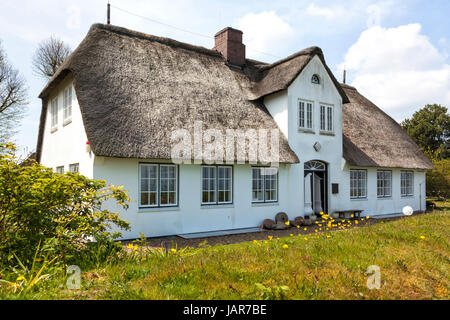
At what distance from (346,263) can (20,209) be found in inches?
187

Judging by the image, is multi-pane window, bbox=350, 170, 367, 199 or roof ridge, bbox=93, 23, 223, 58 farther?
multi-pane window, bbox=350, 170, 367, 199

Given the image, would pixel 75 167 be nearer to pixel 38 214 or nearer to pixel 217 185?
pixel 217 185

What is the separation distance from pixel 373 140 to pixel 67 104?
1416cm

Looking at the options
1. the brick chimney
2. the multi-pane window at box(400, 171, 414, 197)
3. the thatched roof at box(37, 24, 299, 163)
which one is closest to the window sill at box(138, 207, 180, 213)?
the thatched roof at box(37, 24, 299, 163)

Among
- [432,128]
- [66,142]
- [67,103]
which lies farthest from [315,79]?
[432,128]

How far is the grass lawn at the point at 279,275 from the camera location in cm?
359

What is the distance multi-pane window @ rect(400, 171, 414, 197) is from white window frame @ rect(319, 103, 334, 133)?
21.4 feet

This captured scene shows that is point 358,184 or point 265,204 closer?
point 265,204

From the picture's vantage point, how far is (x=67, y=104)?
455 inches

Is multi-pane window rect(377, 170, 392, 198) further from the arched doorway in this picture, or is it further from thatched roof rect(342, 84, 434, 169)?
the arched doorway

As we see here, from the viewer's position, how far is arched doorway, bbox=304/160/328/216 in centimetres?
1330

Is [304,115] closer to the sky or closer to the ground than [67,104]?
closer to the ground

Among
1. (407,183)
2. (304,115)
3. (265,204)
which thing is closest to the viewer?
(265,204)

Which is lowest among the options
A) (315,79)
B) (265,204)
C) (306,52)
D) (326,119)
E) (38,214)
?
(265,204)
